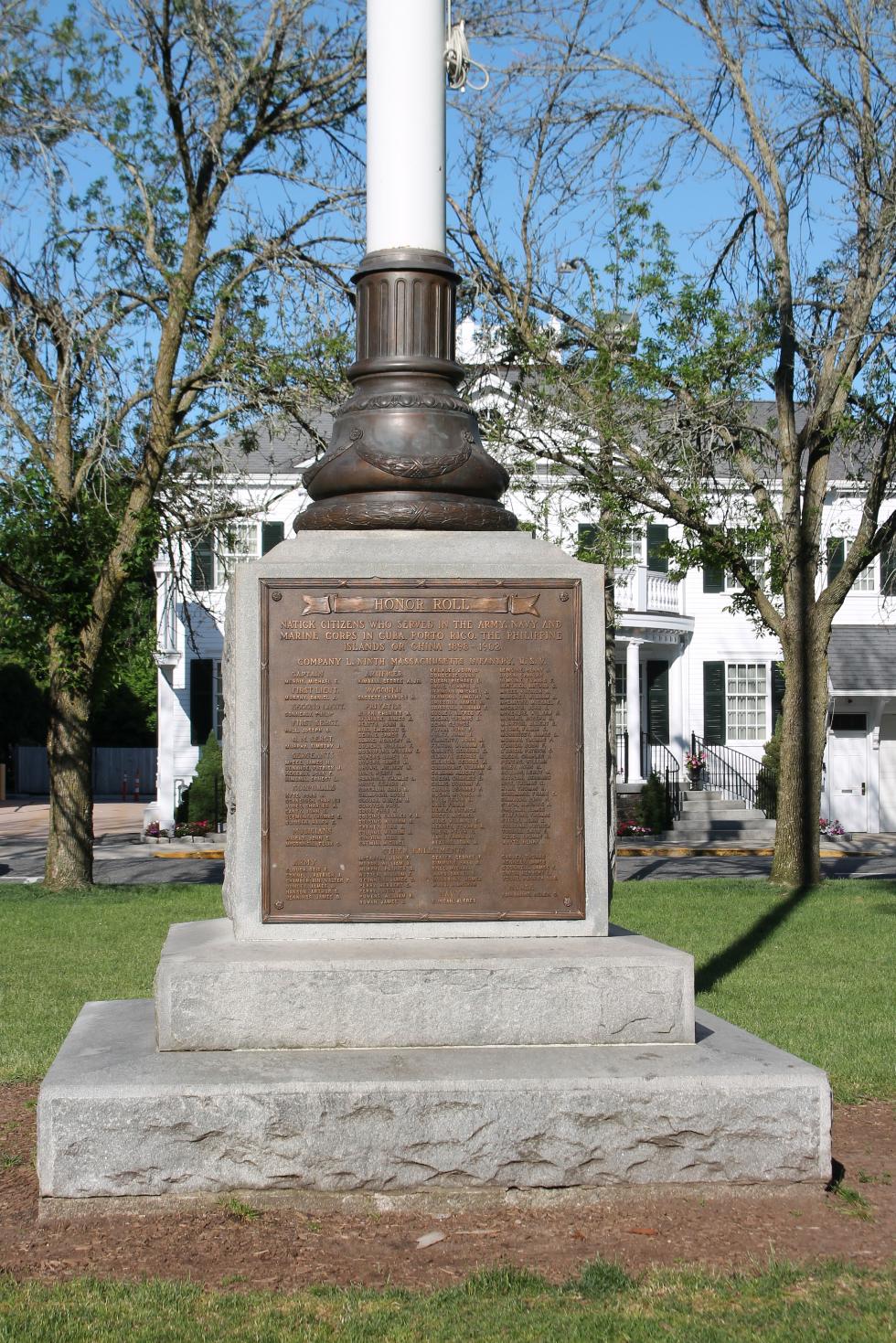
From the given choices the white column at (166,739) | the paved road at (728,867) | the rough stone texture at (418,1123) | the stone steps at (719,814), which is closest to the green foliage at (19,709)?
the white column at (166,739)

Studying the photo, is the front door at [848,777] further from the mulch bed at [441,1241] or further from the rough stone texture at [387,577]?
the mulch bed at [441,1241]

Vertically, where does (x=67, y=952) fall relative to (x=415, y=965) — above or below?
below

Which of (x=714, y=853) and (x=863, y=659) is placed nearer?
(x=714, y=853)

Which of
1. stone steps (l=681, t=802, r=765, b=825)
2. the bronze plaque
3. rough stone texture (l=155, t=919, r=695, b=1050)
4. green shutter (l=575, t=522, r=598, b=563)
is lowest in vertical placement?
stone steps (l=681, t=802, r=765, b=825)

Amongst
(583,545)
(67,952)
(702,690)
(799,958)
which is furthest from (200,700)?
(799,958)

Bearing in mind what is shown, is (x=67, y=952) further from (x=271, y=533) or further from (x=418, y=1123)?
(x=271, y=533)

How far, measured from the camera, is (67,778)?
58.1 ft

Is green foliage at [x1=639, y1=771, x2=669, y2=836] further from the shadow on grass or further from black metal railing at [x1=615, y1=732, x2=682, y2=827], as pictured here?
the shadow on grass

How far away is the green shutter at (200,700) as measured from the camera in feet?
104

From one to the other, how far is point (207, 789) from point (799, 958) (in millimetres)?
19537

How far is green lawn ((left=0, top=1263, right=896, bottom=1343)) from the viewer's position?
422 cm

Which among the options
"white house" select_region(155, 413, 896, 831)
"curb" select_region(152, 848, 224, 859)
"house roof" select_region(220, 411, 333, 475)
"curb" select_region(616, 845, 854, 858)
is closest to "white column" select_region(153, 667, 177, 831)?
"white house" select_region(155, 413, 896, 831)

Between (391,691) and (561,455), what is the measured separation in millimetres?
11014

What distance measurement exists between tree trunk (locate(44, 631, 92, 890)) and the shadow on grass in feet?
26.8
